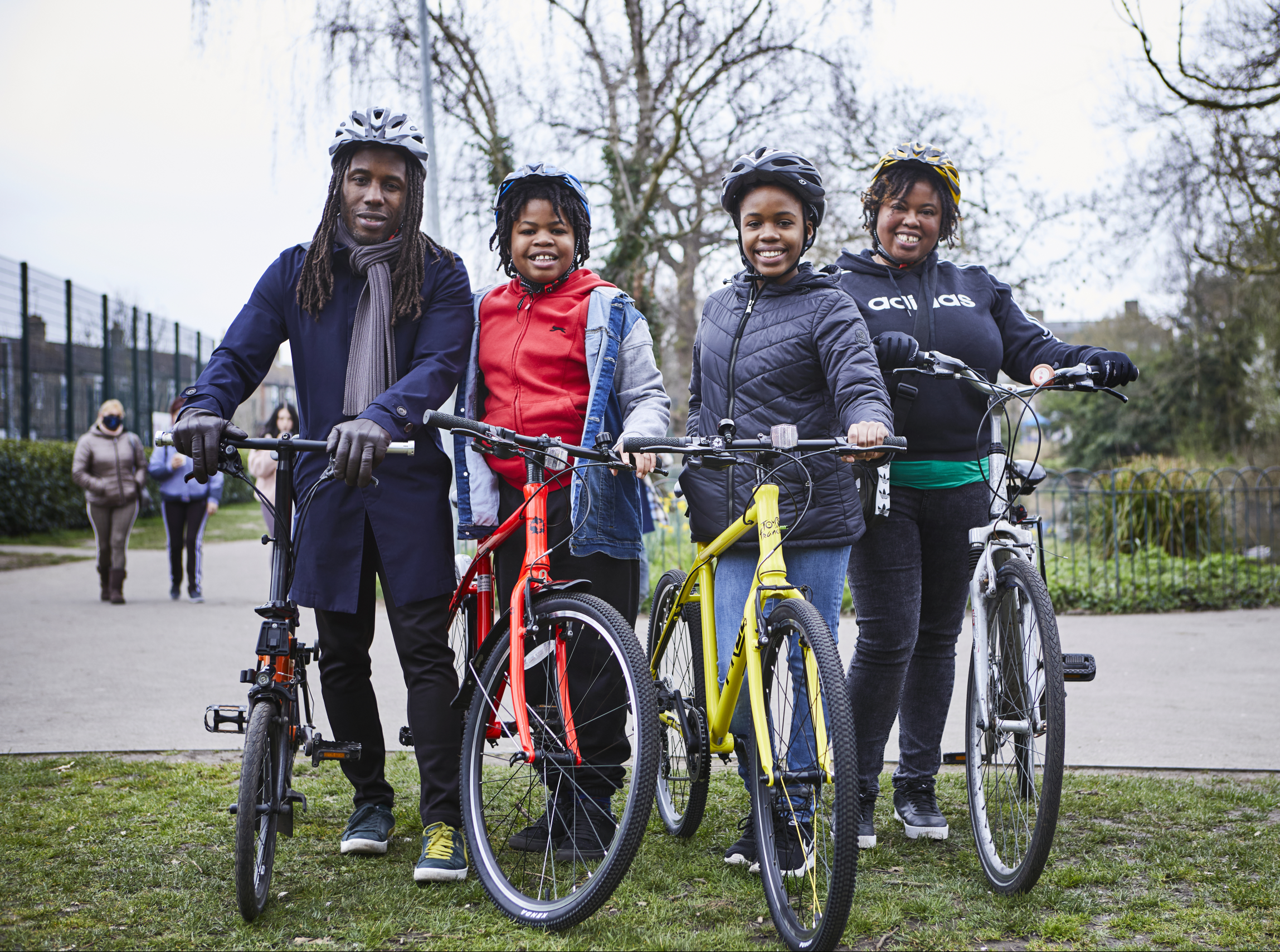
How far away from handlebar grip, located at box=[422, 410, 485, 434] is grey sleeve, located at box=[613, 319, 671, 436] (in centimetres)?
57

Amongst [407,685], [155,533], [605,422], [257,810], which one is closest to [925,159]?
[605,422]

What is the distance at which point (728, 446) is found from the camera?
2.86 meters

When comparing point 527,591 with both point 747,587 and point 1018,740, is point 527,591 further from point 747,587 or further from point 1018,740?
point 1018,740

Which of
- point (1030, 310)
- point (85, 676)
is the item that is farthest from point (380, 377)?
point (1030, 310)

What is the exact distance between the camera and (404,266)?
11.2 feet

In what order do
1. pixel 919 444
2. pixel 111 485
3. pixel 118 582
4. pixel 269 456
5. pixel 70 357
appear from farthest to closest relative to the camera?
pixel 70 357, pixel 111 485, pixel 118 582, pixel 269 456, pixel 919 444

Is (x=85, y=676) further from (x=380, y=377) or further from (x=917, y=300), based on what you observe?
(x=917, y=300)

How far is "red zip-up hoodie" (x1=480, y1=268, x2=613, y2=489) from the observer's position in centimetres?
337

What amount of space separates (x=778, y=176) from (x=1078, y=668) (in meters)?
1.59

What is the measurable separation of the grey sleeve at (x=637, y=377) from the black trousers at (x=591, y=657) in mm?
343

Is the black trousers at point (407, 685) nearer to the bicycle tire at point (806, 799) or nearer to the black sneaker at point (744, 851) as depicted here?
the black sneaker at point (744, 851)

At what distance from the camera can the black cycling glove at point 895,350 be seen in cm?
324

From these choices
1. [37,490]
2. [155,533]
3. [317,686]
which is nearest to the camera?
[317,686]

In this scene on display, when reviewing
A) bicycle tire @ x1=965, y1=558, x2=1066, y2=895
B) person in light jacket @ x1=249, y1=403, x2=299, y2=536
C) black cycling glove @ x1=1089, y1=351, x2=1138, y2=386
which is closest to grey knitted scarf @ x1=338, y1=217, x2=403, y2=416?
bicycle tire @ x1=965, y1=558, x2=1066, y2=895
